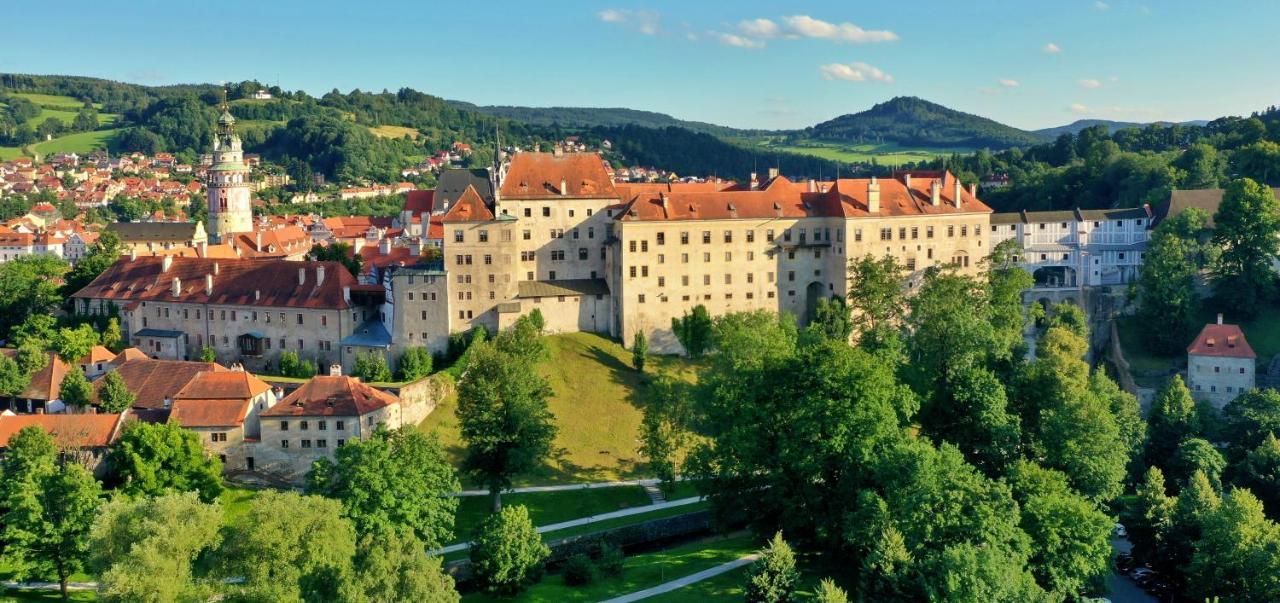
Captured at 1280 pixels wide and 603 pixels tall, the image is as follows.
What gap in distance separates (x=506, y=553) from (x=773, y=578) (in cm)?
1061

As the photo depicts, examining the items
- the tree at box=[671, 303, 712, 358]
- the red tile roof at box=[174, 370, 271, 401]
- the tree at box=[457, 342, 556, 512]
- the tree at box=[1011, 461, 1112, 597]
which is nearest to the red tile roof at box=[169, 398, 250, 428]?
the red tile roof at box=[174, 370, 271, 401]

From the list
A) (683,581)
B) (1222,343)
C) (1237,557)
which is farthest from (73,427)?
(1222,343)

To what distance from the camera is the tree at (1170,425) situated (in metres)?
58.4

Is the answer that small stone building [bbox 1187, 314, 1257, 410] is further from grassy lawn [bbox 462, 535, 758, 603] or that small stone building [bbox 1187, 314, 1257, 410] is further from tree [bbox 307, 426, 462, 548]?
tree [bbox 307, 426, 462, 548]

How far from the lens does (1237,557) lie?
143 feet

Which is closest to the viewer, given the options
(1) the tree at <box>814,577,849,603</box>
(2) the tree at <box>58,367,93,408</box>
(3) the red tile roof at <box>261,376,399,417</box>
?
(1) the tree at <box>814,577,849,603</box>

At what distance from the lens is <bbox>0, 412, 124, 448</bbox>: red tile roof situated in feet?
166

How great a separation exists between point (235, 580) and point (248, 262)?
1162 inches

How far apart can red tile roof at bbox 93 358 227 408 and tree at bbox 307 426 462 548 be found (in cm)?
1287

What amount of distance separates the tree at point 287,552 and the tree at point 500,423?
11.9m

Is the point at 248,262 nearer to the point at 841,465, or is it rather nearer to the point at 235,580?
the point at 235,580

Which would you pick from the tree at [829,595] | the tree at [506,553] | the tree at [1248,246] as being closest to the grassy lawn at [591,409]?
the tree at [506,553]

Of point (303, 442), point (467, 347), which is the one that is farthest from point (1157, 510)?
point (303, 442)

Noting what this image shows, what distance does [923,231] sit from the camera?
231 feet
